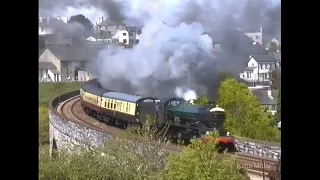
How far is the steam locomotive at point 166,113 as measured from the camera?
68.2 inches

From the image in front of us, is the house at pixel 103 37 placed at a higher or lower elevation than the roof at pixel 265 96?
higher

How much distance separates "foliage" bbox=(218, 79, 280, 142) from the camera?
5.58 feet

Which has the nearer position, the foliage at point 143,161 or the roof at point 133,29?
the foliage at point 143,161

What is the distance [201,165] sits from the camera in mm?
1592

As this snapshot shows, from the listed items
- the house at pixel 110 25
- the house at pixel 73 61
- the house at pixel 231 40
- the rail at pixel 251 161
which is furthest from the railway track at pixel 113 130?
the house at pixel 231 40

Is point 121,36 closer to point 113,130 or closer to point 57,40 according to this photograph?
point 57,40

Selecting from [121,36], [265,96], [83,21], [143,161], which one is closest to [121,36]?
A: [121,36]

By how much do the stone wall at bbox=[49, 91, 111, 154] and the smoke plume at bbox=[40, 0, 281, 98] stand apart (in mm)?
205

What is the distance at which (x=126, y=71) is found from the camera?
1.77 meters

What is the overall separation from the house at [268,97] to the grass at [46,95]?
2.47 feet

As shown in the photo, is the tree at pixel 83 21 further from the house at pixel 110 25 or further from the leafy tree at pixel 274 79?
the leafy tree at pixel 274 79

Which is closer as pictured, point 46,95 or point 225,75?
point 46,95

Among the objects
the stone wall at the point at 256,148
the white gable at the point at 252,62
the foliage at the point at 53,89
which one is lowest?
the stone wall at the point at 256,148

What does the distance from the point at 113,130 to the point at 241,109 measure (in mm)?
558
